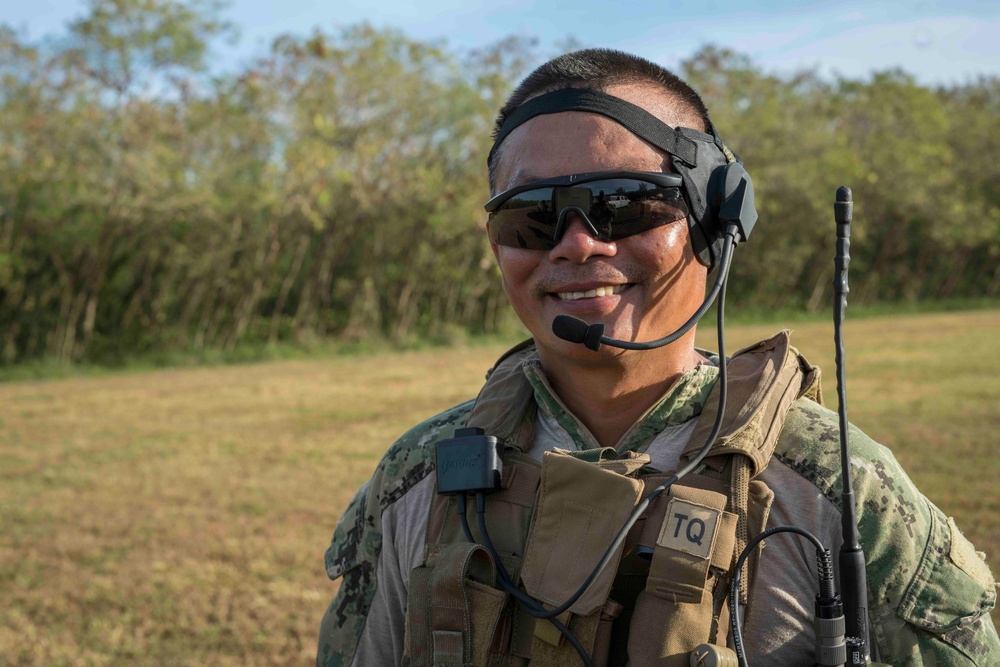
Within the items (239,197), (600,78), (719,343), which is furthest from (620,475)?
(239,197)

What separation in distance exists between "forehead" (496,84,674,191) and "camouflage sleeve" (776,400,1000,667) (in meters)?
0.60

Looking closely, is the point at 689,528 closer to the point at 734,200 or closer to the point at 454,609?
the point at 454,609

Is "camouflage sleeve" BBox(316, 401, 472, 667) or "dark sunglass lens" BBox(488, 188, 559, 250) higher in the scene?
"dark sunglass lens" BBox(488, 188, 559, 250)

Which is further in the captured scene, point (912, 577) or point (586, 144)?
point (586, 144)

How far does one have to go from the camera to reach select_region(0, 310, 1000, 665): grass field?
16.5 ft

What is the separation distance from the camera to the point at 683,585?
1.43 m

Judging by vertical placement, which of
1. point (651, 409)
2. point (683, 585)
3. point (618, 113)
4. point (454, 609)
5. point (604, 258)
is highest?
point (618, 113)

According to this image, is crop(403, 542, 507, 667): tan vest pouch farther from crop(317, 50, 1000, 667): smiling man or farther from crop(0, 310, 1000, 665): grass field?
crop(0, 310, 1000, 665): grass field

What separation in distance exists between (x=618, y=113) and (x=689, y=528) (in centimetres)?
71

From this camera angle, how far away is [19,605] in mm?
5320

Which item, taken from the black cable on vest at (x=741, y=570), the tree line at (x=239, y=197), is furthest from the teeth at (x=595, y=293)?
the tree line at (x=239, y=197)

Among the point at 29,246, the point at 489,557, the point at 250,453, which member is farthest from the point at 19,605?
the point at 29,246

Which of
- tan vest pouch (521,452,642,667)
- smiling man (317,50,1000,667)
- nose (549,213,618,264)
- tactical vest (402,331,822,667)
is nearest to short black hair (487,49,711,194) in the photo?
smiling man (317,50,1000,667)

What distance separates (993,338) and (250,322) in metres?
15.2
